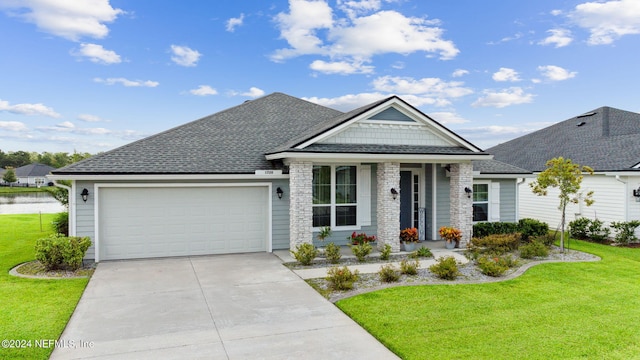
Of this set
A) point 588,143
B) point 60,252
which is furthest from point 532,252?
point 60,252

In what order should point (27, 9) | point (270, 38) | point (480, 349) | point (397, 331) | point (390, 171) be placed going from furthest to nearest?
1. point (270, 38)
2. point (27, 9)
3. point (390, 171)
4. point (397, 331)
5. point (480, 349)

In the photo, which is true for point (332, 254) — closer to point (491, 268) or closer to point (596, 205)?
point (491, 268)

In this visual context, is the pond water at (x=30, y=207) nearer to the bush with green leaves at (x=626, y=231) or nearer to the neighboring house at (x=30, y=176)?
the bush with green leaves at (x=626, y=231)

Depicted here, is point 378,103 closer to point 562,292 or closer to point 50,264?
point 562,292

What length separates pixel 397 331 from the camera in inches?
241

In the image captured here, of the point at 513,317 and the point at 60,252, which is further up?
the point at 60,252

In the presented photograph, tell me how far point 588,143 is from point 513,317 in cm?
1631

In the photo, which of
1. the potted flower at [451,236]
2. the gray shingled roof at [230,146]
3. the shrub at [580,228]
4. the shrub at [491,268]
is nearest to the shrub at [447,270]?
the shrub at [491,268]

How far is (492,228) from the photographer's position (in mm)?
13867

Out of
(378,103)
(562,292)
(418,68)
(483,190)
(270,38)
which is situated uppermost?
(270,38)

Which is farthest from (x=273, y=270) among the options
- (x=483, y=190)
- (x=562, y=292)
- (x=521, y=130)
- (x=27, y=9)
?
(x=521, y=130)

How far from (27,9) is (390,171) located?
13346 mm

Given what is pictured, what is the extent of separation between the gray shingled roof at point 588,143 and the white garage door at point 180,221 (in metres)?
14.1

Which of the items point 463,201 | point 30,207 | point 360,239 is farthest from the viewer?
point 30,207
